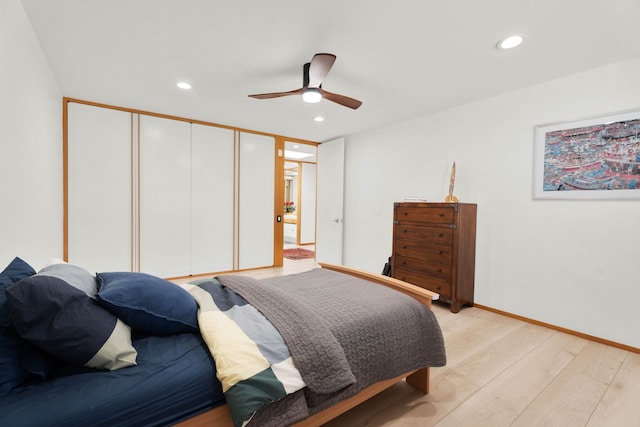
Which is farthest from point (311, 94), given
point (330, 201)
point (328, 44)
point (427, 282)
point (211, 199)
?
point (330, 201)

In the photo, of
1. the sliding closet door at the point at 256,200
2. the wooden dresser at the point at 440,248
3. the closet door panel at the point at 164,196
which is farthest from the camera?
the sliding closet door at the point at 256,200

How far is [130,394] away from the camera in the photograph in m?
0.99

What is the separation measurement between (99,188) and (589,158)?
5.40 meters

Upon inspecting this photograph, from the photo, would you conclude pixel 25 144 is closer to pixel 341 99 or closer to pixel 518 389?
pixel 341 99

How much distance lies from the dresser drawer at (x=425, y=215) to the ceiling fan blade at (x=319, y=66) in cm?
193

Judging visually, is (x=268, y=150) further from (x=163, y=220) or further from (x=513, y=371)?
(x=513, y=371)

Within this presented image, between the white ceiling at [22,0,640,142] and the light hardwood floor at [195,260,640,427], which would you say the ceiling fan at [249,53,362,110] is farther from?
the light hardwood floor at [195,260,640,427]

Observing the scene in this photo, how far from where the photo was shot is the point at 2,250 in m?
1.62

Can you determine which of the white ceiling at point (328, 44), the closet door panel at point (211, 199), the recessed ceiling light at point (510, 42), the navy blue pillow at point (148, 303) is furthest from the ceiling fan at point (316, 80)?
the closet door panel at point (211, 199)

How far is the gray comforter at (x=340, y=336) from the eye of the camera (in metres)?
1.22

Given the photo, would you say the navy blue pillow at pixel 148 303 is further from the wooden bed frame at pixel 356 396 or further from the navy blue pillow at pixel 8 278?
the wooden bed frame at pixel 356 396

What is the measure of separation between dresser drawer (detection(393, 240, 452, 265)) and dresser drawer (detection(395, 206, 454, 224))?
0.28 m

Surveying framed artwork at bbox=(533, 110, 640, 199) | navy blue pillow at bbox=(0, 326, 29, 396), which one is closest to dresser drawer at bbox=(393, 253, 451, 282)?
framed artwork at bbox=(533, 110, 640, 199)

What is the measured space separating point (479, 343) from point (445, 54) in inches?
97.3
